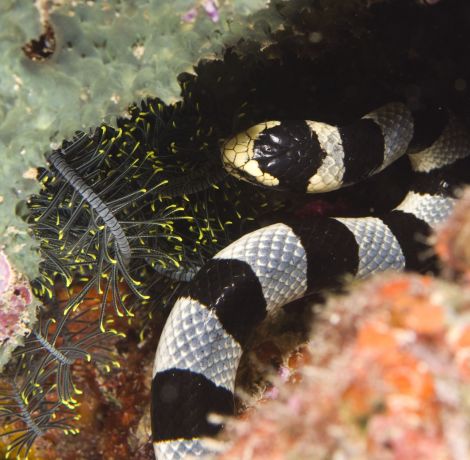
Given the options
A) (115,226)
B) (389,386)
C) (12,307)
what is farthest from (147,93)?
(389,386)

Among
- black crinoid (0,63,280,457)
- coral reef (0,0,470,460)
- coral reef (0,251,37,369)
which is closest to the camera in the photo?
coral reef (0,0,470,460)

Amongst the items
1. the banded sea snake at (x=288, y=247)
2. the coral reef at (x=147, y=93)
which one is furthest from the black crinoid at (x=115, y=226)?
the banded sea snake at (x=288, y=247)

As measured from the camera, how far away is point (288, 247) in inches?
91.5

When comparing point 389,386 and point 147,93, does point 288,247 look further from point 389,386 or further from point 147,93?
point 389,386

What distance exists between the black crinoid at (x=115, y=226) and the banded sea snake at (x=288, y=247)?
227 mm

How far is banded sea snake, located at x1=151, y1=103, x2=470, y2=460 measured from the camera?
6.81 ft

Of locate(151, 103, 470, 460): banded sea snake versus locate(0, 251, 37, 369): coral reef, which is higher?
locate(0, 251, 37, 369): coral reef

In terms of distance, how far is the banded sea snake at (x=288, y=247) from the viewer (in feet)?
6.81

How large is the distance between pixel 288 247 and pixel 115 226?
32.5 inches

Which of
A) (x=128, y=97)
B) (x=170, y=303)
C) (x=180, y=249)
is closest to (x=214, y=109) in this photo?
(x=180, y=249)

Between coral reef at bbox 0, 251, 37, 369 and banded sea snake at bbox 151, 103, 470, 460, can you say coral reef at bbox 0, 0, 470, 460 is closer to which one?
coral reef at bbox 0, 251, 37, 369

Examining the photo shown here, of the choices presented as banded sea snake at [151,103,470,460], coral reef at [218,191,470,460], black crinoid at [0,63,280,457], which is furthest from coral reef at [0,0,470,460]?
coral reef at [218,191,470,460]

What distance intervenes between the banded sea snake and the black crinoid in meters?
0.23

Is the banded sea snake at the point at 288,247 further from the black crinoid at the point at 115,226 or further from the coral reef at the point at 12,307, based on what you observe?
the coral reef at the point at 12,307
